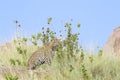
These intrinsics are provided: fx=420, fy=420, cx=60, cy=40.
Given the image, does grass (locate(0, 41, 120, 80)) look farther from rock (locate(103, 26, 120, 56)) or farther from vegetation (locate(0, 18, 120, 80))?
rock (locate(103, 26, 120, 56))

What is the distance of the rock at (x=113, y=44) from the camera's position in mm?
13434

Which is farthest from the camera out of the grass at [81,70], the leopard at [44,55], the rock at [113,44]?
the rock at [113,44]

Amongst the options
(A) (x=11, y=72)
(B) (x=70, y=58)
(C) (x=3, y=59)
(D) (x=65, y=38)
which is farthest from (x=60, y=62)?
(C) (x=3, y=59)

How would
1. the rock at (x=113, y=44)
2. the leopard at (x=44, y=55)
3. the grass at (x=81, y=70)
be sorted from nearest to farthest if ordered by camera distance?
the grass at (x=81, y=70) < the leopard at (x=44, y=55) < the rock at (x=113, y=44)

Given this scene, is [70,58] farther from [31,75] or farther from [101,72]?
[31,75]

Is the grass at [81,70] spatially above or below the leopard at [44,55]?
below

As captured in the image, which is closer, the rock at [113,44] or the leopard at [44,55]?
the leopard at [44,55]

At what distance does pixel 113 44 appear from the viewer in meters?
13.8

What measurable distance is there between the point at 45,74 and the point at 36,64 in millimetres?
1644

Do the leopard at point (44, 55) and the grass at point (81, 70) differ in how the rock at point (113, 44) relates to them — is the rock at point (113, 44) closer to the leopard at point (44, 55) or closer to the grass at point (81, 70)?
the grass at point (81, 70)

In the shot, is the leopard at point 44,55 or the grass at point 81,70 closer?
the grass at point 81,70

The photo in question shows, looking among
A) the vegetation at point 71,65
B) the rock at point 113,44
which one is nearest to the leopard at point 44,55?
the vegetation at point 71,65

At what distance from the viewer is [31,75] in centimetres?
844

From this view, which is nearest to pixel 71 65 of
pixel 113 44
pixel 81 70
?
pixel 81 70
